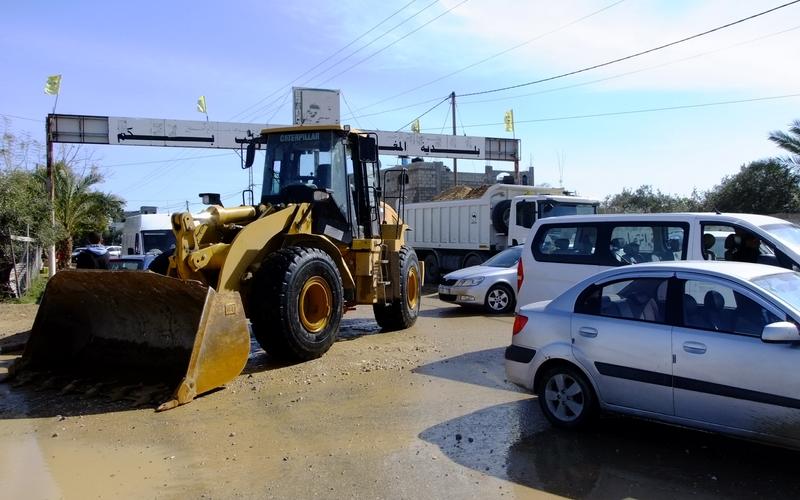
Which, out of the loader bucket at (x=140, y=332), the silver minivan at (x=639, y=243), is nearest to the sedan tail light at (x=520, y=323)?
the silver minivan at (x=639, y=243)

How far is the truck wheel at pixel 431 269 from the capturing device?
70.2 ft

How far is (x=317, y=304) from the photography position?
28.0 ft

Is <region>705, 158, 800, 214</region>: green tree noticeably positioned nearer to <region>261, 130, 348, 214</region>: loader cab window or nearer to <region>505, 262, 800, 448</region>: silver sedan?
<region>261, 130, 348, 214</region>: loader cab window

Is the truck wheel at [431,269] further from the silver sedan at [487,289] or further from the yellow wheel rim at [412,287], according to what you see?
the yellow wheel rim at [412,287]

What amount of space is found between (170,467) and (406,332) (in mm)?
6544

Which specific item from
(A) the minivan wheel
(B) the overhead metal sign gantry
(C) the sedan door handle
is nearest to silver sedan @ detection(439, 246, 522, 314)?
(A) the minivan wheel

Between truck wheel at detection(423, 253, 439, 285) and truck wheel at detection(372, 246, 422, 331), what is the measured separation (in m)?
9.64

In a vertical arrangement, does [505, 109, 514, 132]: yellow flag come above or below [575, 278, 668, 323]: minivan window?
above

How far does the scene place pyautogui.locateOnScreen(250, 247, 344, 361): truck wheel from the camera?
25.3 feet

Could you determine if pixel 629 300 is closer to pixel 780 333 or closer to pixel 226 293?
pixel 780 333

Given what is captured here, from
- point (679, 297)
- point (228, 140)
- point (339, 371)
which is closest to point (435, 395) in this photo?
point (339, 371)

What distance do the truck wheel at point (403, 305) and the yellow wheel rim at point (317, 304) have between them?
91.5 inches

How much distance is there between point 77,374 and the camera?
7668mm

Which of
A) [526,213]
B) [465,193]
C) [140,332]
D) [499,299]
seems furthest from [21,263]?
[465,193]
